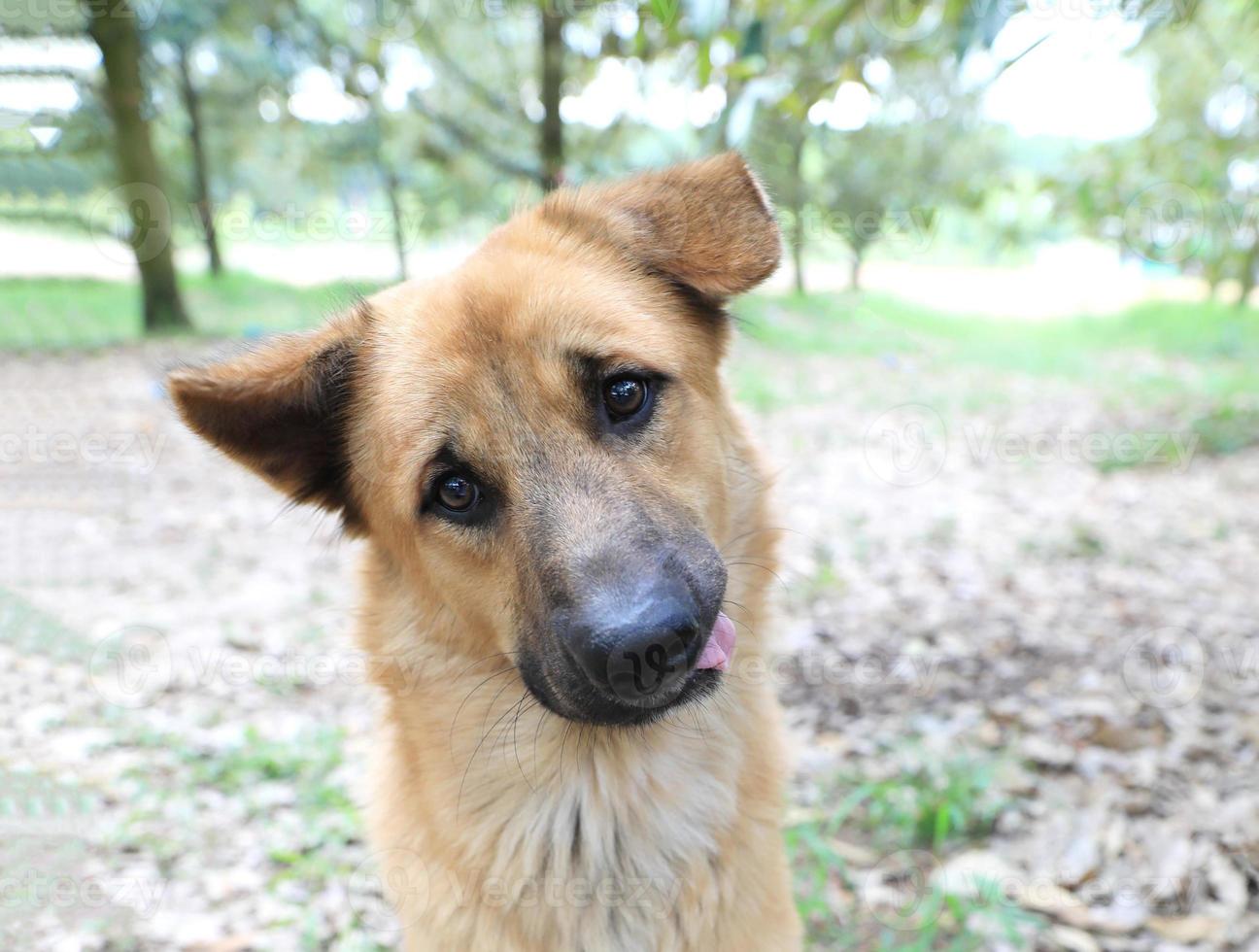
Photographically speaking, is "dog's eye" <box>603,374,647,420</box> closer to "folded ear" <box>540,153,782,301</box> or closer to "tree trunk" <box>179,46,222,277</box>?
"folded ear" <box>540,153,782,301</box>

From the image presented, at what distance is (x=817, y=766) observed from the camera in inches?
169

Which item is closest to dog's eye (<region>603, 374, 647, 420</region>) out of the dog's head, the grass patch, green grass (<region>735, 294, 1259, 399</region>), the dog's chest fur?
the dog's head

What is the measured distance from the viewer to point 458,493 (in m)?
2.46

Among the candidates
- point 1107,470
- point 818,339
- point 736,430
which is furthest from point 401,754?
point 818,339

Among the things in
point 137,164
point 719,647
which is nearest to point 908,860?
point 719,647

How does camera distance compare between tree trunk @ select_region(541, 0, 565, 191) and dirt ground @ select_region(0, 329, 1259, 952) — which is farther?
tree trunk @ select_region(541, 0, 565, 191)

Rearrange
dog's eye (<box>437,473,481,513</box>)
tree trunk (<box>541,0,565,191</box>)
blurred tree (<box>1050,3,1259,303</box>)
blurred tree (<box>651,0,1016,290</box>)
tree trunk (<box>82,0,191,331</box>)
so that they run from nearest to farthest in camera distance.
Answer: dog's eye (<box>437,473,481,513</box>) → blurred tree (<box>651,0,1016,290</box>) → blurred tree (<box>1050,3,1259,303</box>) → tree trunk (<box>541,0,565,191</box>) → tree trunk (<box>82,0,191,331</box>)

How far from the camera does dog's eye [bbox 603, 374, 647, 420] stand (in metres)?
2.46

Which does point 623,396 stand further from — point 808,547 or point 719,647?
point 808,547

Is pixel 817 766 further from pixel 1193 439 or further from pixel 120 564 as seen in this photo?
pixel 1193 439

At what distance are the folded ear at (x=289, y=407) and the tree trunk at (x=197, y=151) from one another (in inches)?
709

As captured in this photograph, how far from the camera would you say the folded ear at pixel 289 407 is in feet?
7.51

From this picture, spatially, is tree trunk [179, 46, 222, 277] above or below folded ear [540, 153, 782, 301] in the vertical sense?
above

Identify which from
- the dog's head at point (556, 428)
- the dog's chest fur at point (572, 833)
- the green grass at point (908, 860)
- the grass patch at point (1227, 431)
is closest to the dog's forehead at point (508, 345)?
the dog's head at point (556, 428)
